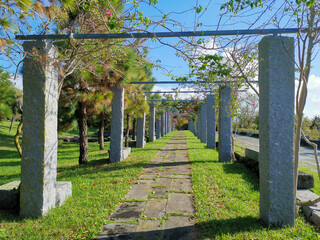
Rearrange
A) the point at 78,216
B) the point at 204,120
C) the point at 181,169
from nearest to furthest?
the point at 78,216 < the point at 181,169 < the point at 204,120

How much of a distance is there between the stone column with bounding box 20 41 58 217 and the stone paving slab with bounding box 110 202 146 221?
1.04 m

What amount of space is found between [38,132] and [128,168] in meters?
3.58

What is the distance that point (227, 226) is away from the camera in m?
2.84

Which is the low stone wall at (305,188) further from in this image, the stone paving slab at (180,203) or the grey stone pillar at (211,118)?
the grey stone pillar at (211,118)

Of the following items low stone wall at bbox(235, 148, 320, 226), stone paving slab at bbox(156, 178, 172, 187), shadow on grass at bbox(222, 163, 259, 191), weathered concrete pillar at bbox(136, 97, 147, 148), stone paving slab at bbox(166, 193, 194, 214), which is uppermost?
weathered concrete pillar at bbox(136, 97, 147, 148)

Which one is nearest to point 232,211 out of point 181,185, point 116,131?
point 181,185

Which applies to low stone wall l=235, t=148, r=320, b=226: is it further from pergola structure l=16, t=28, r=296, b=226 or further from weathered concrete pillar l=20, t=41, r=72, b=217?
weathered concrete pillar l=20, t=41, r=72, b=217

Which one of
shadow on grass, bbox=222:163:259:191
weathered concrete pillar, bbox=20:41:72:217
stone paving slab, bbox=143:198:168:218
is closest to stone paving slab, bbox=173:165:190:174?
shadow on grass, bbox=222:163:259:191

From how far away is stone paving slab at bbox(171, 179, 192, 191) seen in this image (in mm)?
4575

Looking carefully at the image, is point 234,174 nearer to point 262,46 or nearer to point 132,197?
point 132,197

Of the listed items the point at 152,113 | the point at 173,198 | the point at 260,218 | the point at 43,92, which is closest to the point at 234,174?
the point at 173,198

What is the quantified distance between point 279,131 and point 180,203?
1910 millimetres

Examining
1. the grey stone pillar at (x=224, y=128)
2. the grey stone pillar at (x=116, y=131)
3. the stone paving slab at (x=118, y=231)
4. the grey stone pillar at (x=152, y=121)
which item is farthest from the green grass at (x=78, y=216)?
the grey stone pillar at (x=152, y=121)

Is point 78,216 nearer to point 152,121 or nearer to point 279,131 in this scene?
point 279,131
